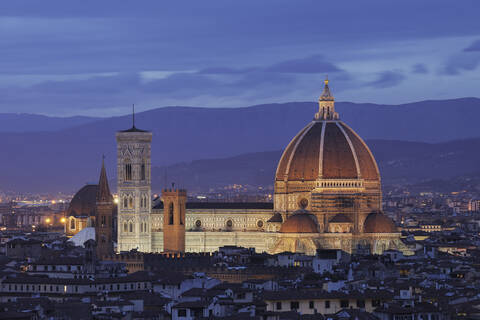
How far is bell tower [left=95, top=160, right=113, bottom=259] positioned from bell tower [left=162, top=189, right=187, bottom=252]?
4.46m

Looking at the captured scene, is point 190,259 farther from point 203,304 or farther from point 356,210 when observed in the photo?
point 203,304

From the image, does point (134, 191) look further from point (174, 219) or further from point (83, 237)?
point (83, 237)

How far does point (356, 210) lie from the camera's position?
141 meters

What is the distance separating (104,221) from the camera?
143875mm

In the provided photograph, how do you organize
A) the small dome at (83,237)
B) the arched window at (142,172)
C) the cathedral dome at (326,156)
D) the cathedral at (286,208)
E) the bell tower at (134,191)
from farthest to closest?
1. the small dome at (83,237)
2. the arched window at (142,172)
3. the bell tower at (134,191)
4. the cathedral dome at (326,156)
5. the cathedral at (286,208)

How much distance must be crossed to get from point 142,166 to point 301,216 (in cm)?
1627

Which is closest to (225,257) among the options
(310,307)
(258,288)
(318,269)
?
(318,269)

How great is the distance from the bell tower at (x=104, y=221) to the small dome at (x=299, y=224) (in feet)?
45.0

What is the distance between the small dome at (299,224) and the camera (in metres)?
136

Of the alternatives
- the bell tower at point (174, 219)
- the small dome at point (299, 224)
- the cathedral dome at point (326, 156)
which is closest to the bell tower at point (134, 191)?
the bell tower at point (174, 219)

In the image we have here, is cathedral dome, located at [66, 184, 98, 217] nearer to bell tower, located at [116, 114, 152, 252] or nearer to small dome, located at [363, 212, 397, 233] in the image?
bell tower, located at [116, 114, 152, 252]

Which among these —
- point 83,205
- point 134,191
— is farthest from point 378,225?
point 83,205

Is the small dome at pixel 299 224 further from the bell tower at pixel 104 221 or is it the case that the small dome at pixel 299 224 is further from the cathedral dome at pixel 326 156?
the bell tower at pixel 104 221

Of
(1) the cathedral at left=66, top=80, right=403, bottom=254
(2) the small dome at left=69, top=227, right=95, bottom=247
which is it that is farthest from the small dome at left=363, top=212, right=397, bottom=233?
(2) the small dome at left=69, top=227, right=95, bottom=247
